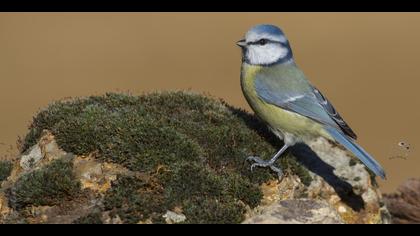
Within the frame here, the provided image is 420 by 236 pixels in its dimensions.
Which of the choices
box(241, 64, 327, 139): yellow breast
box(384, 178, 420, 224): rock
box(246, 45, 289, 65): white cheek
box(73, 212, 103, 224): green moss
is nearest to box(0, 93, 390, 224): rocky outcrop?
box(73, 212, 103, 224): green moss

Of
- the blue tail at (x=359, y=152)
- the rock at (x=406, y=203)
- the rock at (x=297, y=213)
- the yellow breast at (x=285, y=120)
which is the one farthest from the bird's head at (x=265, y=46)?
the rock at (x=297, y=213)

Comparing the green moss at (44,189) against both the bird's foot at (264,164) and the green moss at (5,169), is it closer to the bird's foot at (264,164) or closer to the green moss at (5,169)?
the green moss at (5,169)

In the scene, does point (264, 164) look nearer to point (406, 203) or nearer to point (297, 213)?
point (297, 213)

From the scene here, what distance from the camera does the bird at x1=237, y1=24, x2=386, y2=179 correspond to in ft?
Result: 28.5

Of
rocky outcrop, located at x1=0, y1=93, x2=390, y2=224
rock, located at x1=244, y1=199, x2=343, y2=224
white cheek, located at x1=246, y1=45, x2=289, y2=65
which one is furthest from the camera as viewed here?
white cheek, located at x1=246, y1=45, x2=289, y2=65

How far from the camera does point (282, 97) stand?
8766 millimetres

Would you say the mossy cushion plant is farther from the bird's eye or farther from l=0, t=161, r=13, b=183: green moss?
the bird's eye

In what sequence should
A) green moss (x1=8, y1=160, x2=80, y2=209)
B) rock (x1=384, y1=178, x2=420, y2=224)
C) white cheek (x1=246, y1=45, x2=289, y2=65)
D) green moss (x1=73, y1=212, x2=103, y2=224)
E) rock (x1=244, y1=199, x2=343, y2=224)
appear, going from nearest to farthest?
rock (x1=244, y1=199, x2=343, y2=224), green moss (x1=73, y1=212, x2=103, y2=224), green moss (x1=8, y1=160, x2=80, y2=209), rock (x1=384, y1=178, x2=420, y2=224), white cheek (x1=246, y1=45, x2=289, y2=65)

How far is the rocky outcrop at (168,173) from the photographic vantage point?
289 inches

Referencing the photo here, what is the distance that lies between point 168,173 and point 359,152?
2.21 metres

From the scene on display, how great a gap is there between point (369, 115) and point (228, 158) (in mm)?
10567

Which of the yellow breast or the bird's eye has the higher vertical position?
the bird's eye

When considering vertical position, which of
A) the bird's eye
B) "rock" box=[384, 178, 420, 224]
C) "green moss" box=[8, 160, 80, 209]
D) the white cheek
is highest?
the bird's eye

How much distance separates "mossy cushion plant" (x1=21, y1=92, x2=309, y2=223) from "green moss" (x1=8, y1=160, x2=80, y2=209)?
1.56 ft
